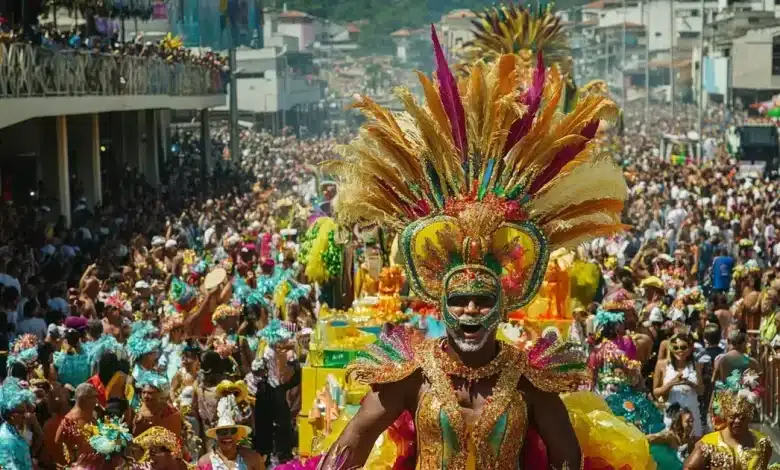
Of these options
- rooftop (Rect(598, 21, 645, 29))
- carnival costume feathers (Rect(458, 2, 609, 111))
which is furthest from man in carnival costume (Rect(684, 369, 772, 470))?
rooftop (Rect(598, 21, 645, 29))

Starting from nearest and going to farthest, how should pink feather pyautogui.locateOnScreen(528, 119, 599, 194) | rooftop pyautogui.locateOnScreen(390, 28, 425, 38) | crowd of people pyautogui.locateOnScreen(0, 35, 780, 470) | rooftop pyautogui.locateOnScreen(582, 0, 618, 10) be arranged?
pink feather pyautogui.locateOnScreen(528, 119, 599, 194) → crowd of people pyautogui.locateOnScreen(0, 35, 780, 470) → rooftop pyautogui.locateOnScreen(390, 28, 425, 38) → rooftop pyautogui.locateOnScreen(582, 0, 618, 10)

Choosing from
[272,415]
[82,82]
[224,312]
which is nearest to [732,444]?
[272,415]

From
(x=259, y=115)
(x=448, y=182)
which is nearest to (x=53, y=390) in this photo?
(x=448, y=182)

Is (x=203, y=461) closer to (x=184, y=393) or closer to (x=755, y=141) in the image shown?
(x=184, y=393)

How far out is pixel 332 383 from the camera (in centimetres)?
1229

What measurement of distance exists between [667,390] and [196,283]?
22.1 feet

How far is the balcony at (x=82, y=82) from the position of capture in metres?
22.7

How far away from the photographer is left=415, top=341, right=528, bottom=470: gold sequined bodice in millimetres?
6375

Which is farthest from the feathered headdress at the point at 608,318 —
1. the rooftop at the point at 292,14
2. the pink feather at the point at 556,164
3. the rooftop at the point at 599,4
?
the rooftop at the point at 599,4

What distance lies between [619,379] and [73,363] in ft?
12.1

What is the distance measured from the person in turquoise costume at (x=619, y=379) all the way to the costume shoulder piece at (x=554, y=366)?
3696 millimetres

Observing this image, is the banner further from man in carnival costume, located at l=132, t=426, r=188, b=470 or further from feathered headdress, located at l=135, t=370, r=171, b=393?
man in carnival costume, located at l=132, t=426, r=188, b=470

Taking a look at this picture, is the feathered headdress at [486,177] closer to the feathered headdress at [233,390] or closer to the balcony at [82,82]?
the feathered headdress at [233,390]

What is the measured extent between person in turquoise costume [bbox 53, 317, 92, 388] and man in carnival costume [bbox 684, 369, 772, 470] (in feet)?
15.8
